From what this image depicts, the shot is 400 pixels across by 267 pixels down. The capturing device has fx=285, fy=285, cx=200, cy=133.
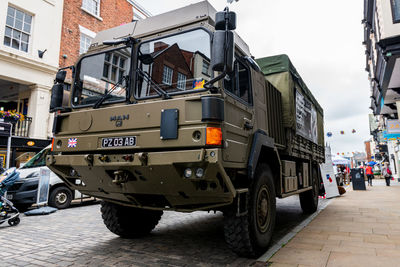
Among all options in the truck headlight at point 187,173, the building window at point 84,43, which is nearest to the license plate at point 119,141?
the truck headlight at point 187,173

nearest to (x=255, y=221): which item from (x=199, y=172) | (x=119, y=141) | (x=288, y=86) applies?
(x=199, y=172)

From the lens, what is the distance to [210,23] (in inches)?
143

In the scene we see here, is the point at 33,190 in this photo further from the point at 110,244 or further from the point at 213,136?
the point at 213,136

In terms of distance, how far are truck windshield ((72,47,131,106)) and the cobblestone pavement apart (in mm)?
2197

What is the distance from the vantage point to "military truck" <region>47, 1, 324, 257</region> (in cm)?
315

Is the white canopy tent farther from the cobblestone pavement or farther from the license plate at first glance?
the license plate

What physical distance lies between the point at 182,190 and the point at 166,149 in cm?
54

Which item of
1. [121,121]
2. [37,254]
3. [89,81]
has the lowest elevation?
[37,254]

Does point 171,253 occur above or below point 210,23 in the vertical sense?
below

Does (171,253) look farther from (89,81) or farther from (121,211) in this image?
(89,81)

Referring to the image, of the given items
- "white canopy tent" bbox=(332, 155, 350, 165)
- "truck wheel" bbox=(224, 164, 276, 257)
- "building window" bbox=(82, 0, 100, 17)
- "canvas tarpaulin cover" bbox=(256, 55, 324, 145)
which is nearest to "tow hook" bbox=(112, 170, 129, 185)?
"truck wheel" bbox=(224, 164, 276, 257)

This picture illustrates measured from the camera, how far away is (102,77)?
4168 millimetres

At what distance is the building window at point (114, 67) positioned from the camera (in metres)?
3.90

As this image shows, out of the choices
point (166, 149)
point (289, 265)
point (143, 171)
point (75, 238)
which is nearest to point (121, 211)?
point (75, 238)
